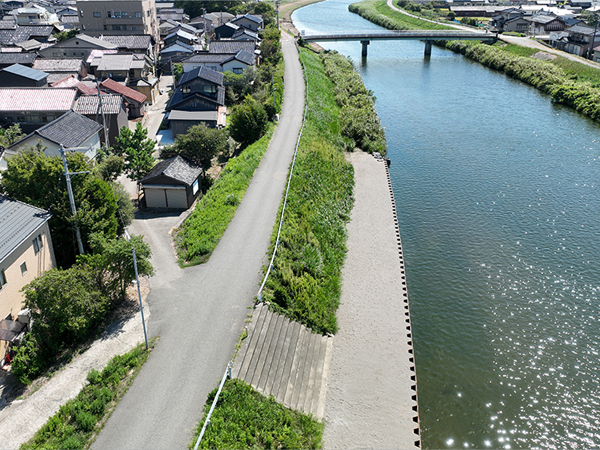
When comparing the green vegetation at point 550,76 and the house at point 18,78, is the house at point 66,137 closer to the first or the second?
the house at point 18,78

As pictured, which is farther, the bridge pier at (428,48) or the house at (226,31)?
the bridge pier at (428,48)

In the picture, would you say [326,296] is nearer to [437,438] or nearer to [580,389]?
[437,438]

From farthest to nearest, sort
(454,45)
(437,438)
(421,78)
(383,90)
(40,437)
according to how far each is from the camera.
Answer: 1. (454,45)
2. (421,78)
3. (383,90)
4. (437,438)
5. (40,437)

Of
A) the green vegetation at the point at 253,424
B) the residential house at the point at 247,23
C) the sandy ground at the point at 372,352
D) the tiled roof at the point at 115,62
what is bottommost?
the sandy ground at the point at 372,352

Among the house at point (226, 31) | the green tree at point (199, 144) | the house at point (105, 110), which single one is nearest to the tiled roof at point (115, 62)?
the house at point (105, 110)

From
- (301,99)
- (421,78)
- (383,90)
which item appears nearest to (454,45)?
(421,78)

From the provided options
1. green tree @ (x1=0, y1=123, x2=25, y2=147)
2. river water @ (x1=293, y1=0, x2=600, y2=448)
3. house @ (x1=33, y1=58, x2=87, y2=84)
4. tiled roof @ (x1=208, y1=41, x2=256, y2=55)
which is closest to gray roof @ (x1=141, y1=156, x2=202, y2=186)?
green tree @ (x1=0, y1=123, x2=25, y2=147)
